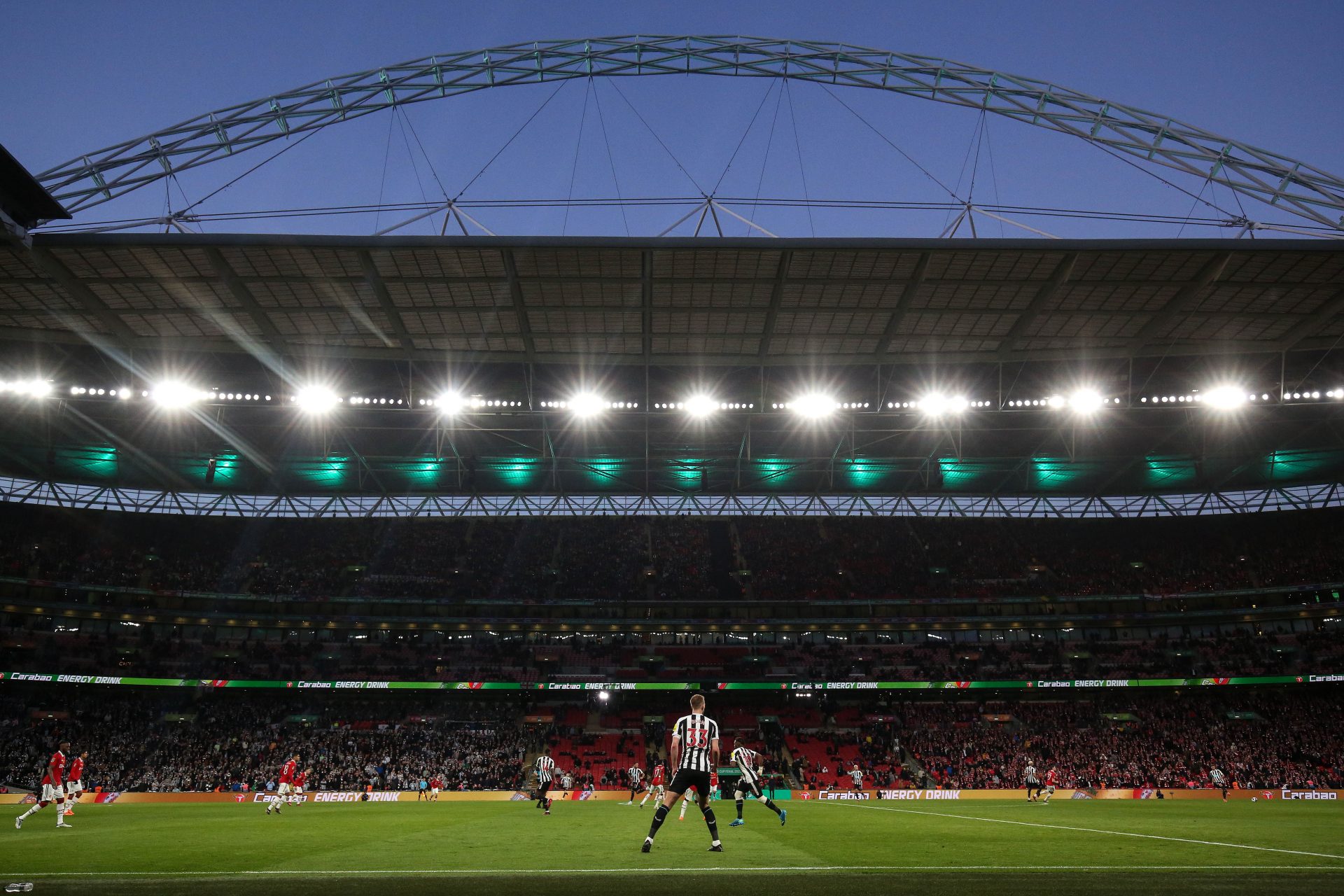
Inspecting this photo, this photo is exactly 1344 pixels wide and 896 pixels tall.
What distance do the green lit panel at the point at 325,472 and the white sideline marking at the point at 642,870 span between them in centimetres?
4497

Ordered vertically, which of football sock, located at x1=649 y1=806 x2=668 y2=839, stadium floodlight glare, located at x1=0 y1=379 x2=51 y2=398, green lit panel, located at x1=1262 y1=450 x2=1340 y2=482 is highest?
green lit panel, located at x1=1262 y1=450 x2=1340 y2=482

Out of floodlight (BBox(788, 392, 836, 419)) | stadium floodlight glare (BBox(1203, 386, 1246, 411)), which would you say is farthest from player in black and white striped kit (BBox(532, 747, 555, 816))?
stadium floodlight glare (BBox(1203, 386, 1246, 411))

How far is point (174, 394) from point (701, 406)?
76.1 feet

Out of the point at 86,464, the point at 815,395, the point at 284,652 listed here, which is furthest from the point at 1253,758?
the point at 86,464

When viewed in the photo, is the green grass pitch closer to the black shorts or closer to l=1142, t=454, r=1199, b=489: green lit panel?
the black shorts

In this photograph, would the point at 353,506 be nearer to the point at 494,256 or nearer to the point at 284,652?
the point at 284,652

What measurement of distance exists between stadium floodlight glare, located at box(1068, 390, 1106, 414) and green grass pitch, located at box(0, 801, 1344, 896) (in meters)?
19.3

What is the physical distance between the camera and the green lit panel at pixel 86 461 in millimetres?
49438

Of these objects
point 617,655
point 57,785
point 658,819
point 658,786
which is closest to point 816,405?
point 658,786

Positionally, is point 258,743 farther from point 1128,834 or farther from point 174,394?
point 1128,834

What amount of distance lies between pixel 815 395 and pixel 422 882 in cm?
3136

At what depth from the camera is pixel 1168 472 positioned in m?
55.2

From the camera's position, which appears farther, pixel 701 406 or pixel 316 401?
pixel 701 406

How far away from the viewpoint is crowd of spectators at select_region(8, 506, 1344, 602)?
52.8 m
